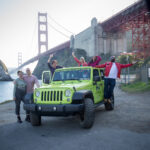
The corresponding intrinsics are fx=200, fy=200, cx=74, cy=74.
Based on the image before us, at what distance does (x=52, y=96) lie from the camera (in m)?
4.96

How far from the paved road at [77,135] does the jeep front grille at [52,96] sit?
790mm

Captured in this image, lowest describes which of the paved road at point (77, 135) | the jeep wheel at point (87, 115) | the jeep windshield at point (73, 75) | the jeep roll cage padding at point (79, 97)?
the paved road at point (77, 135)

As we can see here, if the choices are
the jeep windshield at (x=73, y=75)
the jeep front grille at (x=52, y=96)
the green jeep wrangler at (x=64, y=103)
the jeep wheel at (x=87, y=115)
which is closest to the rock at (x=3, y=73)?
the jeep windshield at (x=73, y=75)

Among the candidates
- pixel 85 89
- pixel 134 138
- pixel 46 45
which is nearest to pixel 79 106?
pixel 85 89

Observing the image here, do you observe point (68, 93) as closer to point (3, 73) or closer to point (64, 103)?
point (64, 103)

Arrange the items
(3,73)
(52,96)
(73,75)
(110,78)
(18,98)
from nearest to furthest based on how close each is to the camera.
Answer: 1. (52,96)
2. (18,98)
3. (73,75)
4. (110,78)
5. (3,73)

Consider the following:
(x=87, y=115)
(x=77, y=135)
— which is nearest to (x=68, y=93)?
(x=87, y=115)

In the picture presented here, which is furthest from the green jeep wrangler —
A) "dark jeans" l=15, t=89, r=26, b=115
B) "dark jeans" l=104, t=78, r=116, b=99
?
"dark jeans" l=104, t=78, r=116, b=99

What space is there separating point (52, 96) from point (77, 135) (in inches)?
44.5

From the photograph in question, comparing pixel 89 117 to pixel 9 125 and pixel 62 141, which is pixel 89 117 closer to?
pixel 62 141

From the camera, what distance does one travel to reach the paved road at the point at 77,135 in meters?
3.84

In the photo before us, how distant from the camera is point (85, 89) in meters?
5.42

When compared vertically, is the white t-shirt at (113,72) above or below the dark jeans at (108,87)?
above

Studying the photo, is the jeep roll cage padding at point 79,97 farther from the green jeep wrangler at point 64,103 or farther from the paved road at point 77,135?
the paved road at point 77,135
